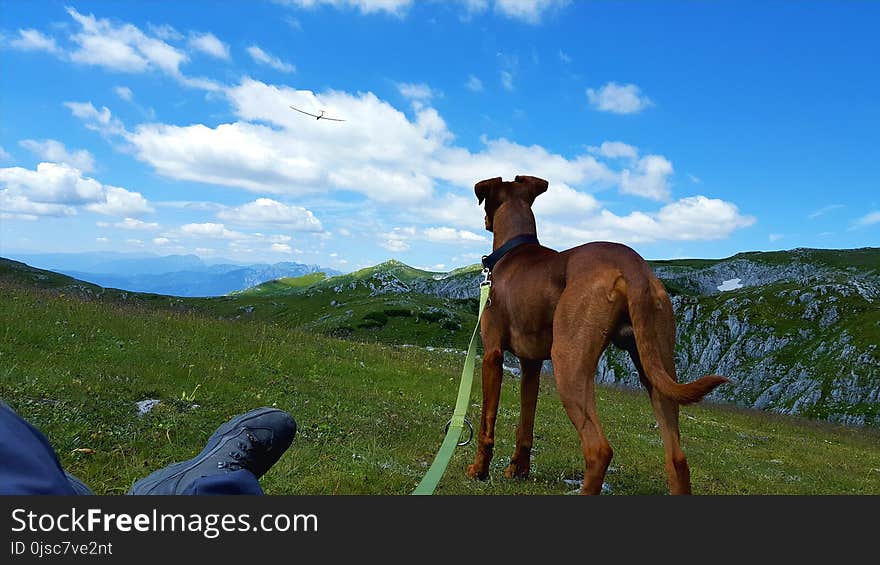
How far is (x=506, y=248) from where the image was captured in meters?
7.23

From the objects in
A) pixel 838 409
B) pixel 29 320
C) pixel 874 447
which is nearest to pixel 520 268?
pixel 29 320

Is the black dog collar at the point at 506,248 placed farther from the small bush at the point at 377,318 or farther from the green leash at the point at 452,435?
the small bush at the point at 377,318

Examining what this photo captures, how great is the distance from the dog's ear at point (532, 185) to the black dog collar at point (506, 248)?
77 centimetres

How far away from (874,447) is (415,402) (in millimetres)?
26762

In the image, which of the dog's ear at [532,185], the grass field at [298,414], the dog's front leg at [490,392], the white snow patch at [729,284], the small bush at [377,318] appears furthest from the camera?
the white snow patch at [729,284]

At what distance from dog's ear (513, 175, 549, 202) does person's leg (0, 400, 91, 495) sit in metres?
6.43

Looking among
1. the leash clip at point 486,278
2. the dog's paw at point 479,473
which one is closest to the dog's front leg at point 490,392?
the dog's paw at point 479,473

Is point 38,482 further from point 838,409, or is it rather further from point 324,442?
point 838,409

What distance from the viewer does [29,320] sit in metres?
12.9

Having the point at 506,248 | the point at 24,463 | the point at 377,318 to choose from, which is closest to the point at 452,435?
the point at 506,248

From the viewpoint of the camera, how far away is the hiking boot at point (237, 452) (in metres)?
4.07

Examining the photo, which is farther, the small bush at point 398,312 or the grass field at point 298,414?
the small bush at point 398,312

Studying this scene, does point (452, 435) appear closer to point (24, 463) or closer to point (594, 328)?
point (594, 328)

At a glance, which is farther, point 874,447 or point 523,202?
point 874,447
